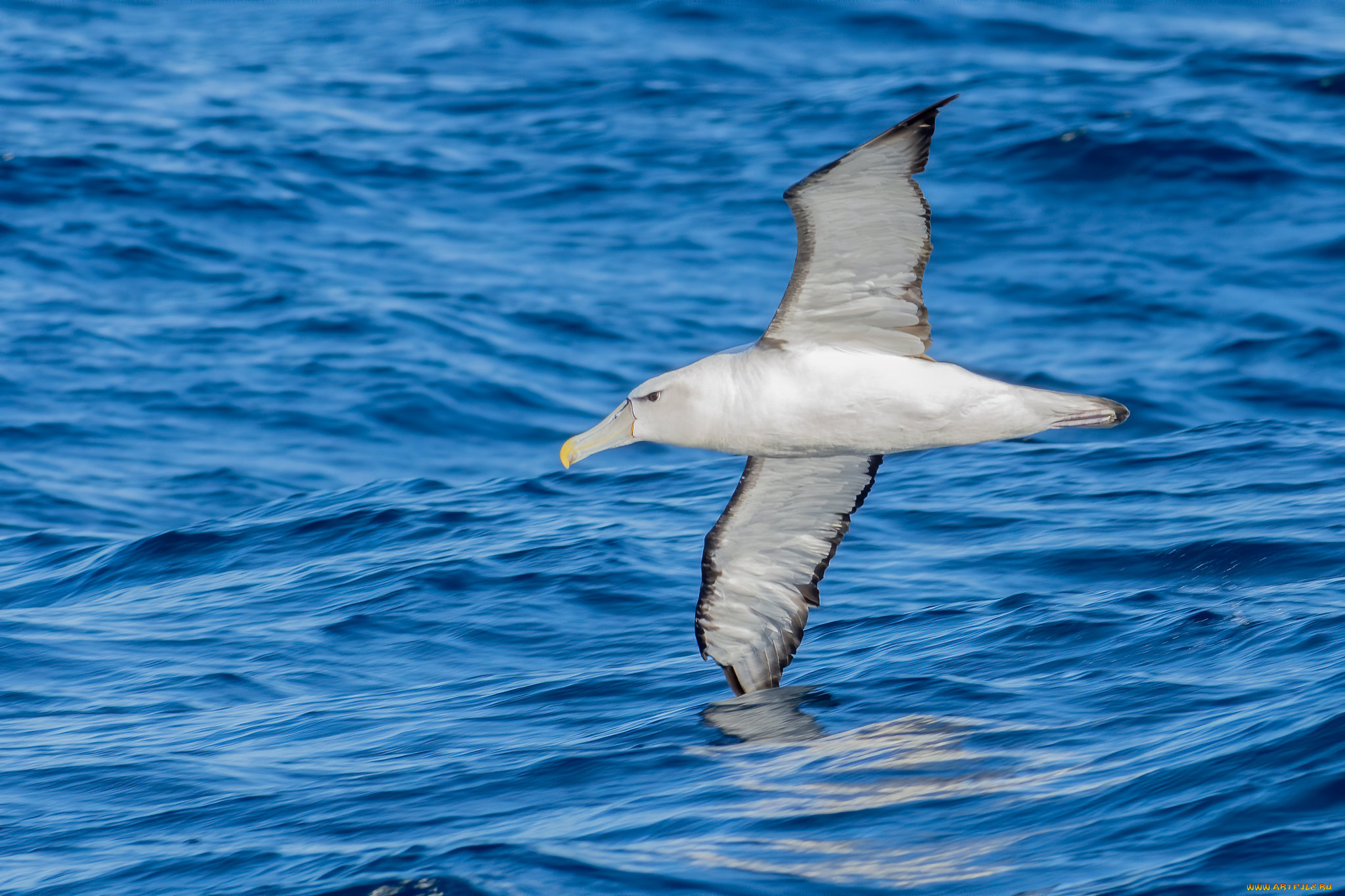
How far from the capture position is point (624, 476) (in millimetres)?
14953

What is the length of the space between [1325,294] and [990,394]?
10.6 meters

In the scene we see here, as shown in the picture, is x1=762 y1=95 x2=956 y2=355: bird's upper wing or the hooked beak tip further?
the hooked beak tip

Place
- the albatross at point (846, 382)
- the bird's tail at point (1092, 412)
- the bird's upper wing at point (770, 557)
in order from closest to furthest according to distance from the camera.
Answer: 1. the albatross at point (846, 382)
2. the bird's tail at point (1092, 412)
3. the bird's upper wing at point (770, 557)

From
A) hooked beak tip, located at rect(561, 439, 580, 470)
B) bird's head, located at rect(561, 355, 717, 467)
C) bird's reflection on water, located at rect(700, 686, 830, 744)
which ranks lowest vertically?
bird's reflection on water, located at rect(700, 686, 830, 744)

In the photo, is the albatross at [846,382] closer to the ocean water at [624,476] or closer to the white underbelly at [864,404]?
the white underbelly at [864,404]

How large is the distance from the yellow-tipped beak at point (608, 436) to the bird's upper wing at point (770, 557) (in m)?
1.26

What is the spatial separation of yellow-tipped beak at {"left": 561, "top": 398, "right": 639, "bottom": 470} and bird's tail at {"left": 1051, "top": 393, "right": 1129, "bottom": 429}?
2.48 metres

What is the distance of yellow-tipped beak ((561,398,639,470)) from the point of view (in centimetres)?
916

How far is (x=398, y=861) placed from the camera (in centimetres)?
755

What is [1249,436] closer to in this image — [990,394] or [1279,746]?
[990,394]

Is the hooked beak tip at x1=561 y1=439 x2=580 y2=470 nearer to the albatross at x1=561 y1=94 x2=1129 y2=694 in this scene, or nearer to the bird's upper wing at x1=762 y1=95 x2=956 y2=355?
the albatross at x1=561 y1=94 x2=1129 y2=694

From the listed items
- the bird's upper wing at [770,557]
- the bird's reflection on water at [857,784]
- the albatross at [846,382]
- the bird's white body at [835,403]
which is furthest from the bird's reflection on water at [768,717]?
the bird's white body at [835,403]

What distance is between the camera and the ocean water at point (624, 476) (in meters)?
7.86

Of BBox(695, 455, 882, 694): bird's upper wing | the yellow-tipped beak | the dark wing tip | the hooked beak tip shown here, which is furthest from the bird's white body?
the dark wing tip
